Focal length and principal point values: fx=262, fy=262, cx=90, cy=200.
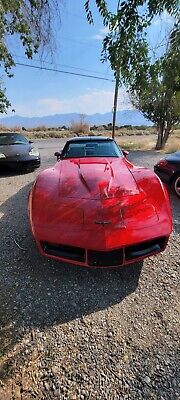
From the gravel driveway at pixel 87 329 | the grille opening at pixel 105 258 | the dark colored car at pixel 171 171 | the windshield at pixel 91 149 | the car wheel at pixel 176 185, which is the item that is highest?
the windshield at pixel 91 149

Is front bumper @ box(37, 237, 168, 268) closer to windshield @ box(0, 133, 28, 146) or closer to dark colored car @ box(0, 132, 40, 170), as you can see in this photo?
dark colored car @ box(0, 132, 40, 170)

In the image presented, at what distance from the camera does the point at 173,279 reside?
261 centimetres

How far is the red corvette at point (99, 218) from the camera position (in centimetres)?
Answer: 231

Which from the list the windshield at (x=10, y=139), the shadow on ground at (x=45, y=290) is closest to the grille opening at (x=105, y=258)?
the shadow on ground at (x=45, y=290)

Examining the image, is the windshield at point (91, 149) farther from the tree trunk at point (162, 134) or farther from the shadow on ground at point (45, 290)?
the tree trunk at point (162, 134)

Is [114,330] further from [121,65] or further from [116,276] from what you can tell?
[121,65]

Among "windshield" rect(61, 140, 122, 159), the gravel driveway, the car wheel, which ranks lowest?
the gravel driveway

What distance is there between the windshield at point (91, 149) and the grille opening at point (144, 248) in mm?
2188

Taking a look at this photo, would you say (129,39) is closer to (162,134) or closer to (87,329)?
(87,329)

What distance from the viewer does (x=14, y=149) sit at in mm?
7047

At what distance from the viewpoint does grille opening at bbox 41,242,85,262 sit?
92.3 inches

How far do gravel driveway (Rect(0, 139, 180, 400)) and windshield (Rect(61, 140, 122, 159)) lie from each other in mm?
1992

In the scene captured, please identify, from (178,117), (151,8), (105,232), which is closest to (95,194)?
(105,232)

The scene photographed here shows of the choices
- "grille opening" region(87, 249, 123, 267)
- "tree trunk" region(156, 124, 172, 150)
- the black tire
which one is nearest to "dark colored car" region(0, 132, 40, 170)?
the black tire
